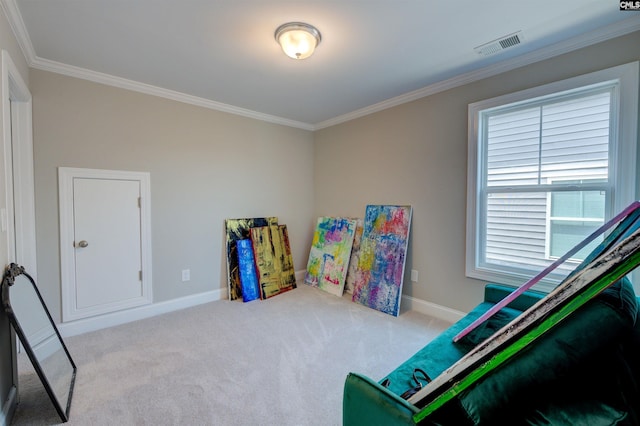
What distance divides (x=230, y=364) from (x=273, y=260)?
1797 mm

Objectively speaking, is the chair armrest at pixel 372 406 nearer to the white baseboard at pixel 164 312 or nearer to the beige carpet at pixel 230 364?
the beige carpet at pixel 230 364

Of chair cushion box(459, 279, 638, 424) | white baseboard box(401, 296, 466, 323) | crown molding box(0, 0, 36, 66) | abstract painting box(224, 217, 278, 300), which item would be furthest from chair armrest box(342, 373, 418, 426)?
crown molding box(0, 0, 36, 66)

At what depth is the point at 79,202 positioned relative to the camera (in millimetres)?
2652

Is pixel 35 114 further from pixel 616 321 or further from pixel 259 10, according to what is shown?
pixel 616 321

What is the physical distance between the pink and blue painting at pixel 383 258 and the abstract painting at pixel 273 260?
3.42ft

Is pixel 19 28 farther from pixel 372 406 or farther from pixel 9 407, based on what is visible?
pixel 372 406

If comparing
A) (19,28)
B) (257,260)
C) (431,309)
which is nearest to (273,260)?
(257,260)

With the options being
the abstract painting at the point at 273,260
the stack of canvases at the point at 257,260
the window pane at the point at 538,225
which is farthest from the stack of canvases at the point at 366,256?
the window pane at the point at 538,225

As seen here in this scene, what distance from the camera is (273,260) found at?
3.89 meters

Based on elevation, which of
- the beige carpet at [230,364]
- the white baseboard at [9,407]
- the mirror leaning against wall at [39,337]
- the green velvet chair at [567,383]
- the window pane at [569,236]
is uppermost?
the window pane at [569,236]

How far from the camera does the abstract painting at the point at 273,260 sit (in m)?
3.71

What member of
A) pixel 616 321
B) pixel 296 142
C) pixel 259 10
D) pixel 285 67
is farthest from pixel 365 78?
pixel 616 321

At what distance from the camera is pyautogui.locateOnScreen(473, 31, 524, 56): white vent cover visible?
2.11 m

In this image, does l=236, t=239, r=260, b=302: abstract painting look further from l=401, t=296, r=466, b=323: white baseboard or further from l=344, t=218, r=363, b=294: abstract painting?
l=401, t=296, r=466, b=323: white baseboard
